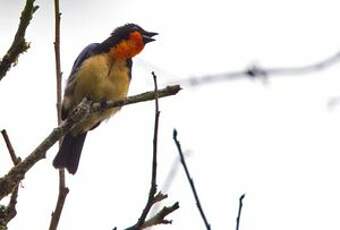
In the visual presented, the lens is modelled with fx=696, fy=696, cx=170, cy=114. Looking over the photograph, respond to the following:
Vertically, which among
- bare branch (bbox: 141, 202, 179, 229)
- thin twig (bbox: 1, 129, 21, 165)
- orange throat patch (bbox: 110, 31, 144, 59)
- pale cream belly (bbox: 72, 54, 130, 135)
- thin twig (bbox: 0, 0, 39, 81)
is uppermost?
orange throat patch (bbox: 110, 31, 144, 59)

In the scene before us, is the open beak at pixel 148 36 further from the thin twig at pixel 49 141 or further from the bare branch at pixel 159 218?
the bare branch at pixel 159 218

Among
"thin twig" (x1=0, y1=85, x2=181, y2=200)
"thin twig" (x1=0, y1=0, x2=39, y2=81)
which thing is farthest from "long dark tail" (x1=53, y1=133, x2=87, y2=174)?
"thin twig" (x1=0, y1=0, x2=39, y2=81)

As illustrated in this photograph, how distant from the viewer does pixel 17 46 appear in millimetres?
1967

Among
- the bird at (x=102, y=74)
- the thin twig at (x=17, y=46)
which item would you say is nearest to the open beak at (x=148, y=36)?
the bird at (x=102, y=74)

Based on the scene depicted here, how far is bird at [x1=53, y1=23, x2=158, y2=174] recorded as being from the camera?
5246 mm

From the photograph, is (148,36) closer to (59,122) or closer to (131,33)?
(131,33)

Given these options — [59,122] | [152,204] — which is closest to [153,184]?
[152,204]

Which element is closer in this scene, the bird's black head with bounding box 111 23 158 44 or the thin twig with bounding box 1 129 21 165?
the thin twig with bounding box 1 129 21 165

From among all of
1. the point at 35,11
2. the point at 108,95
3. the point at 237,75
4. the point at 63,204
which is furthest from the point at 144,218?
the point at 108,95

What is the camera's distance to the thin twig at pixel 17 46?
6.39ft

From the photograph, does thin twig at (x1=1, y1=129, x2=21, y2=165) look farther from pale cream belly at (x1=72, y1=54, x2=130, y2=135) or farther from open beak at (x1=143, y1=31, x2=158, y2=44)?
open beak at (x1=143, y1=31, x2=158, y2=44)

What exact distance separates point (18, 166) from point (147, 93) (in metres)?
0.66

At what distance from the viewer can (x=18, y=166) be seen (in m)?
2.10

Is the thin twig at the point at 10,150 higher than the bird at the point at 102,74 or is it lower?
lower
